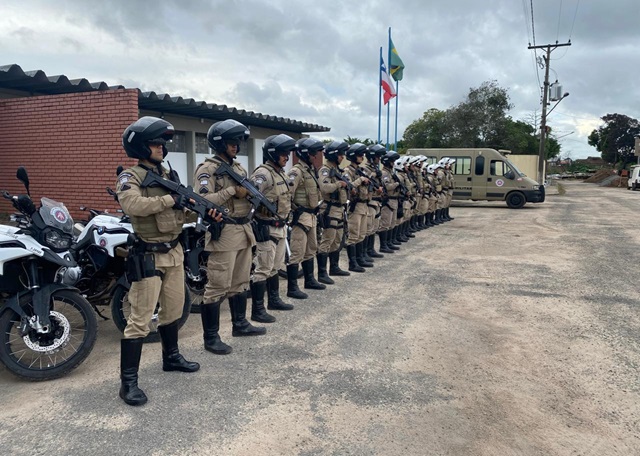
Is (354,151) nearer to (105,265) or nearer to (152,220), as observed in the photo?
(105,265)

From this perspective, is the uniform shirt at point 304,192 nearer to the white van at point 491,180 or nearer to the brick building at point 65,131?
the brick building at point 65,131

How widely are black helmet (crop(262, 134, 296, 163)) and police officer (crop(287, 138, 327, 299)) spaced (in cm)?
48

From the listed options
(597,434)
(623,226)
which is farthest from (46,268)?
(623,226)

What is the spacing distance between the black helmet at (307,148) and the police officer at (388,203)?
305cm

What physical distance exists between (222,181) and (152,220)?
1.00m

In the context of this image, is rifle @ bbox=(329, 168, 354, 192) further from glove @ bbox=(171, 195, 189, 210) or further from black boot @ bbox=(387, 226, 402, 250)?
glove @ bbox=(171, 195, 189, 210)

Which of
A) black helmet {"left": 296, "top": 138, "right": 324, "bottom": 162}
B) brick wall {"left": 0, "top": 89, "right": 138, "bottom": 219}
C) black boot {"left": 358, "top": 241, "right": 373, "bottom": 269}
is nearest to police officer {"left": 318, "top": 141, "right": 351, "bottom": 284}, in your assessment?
black helmet {"left": 296, "top": 138, "right": 324, "bottom": 162}

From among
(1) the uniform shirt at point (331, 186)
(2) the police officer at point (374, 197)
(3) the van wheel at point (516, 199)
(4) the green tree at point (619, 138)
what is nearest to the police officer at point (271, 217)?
(1) the uniform shirt at point (331, 186)

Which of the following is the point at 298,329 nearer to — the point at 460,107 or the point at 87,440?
the point at 87,440

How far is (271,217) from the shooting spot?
4.77 metres

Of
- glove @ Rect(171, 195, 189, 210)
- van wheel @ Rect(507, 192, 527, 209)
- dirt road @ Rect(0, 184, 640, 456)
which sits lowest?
dirt road @ Rect(0, 184, 640, 456)

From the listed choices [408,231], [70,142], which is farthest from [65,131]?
[408,231]

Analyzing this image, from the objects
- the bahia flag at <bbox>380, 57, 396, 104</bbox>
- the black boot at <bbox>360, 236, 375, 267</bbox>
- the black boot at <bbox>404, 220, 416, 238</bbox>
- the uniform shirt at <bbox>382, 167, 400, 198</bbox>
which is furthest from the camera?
the bahia flag at <bbox>380, 57, 396, 104</bbox>

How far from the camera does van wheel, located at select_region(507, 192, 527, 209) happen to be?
59.9 ft
